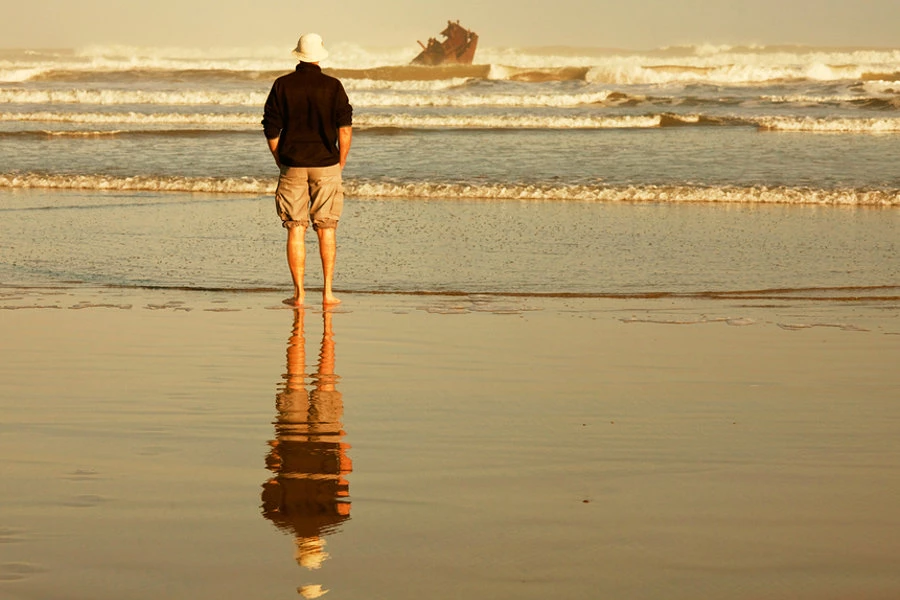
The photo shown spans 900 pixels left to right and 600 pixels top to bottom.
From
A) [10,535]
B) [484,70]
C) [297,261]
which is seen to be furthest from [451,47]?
[10,535]

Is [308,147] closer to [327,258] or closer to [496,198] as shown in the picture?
[327,258]

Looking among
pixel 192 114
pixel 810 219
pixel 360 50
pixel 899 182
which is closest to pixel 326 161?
pixel 810 219

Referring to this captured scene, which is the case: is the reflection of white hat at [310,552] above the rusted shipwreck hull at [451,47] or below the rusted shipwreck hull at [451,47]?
below

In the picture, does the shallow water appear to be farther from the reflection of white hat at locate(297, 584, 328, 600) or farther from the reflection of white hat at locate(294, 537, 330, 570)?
the reflection of white hat at locate(297, 584, 328, 600)

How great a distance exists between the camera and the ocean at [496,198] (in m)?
8.18

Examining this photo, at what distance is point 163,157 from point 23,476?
13.9 meters

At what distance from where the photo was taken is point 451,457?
12.3ft

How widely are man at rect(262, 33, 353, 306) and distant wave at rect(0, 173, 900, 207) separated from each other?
5.31m

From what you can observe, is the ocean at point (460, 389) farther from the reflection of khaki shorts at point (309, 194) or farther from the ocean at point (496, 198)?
the reflection of khaki shorts at point (309, 194)

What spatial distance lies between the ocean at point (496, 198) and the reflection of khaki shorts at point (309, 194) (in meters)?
0.57

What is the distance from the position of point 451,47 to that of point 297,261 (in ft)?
143

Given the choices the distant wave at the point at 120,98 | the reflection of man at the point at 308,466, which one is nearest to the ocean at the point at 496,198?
the distant wave at the point at 120,98

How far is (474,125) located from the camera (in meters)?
23.7

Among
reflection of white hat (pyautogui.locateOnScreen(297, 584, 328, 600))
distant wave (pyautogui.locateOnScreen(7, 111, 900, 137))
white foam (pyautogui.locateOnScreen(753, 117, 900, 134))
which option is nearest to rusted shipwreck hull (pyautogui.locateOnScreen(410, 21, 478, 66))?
distant wave (pyautogui.locateOnScreen(7, 111, 900, 137))
